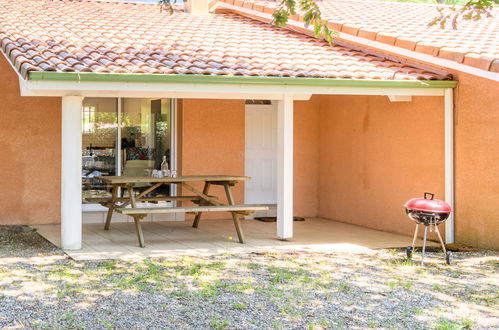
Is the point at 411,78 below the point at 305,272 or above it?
above

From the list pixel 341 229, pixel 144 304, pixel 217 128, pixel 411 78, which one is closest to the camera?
pixel 144 304

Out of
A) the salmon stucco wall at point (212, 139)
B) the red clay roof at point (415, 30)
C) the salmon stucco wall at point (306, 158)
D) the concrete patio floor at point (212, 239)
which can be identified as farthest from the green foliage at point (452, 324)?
the salmon stucco wall at point (306, 158)

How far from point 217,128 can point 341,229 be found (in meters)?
2.88

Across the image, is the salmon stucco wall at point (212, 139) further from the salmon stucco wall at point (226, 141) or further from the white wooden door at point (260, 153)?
the white wooden door at point (260, 153)

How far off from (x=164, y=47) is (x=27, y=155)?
3.11 m

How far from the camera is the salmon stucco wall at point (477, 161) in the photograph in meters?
9.70

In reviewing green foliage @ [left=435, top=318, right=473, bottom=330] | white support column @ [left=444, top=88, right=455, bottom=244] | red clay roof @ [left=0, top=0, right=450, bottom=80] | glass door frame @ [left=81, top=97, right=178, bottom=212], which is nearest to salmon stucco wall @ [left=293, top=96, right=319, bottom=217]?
red clay roof @ [left=0, top=0, right=450, bottom=80]

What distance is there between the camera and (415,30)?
11.9 m

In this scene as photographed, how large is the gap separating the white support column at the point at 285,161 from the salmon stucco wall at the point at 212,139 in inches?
114

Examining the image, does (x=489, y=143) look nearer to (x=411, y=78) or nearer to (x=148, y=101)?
(x=411, y=78)

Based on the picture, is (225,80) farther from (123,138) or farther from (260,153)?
(260,153)

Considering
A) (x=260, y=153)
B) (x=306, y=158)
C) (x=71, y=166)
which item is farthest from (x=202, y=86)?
(x=306, y=158)

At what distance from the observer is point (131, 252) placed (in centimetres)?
939

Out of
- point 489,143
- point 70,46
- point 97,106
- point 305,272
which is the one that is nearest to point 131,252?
point 305,272
